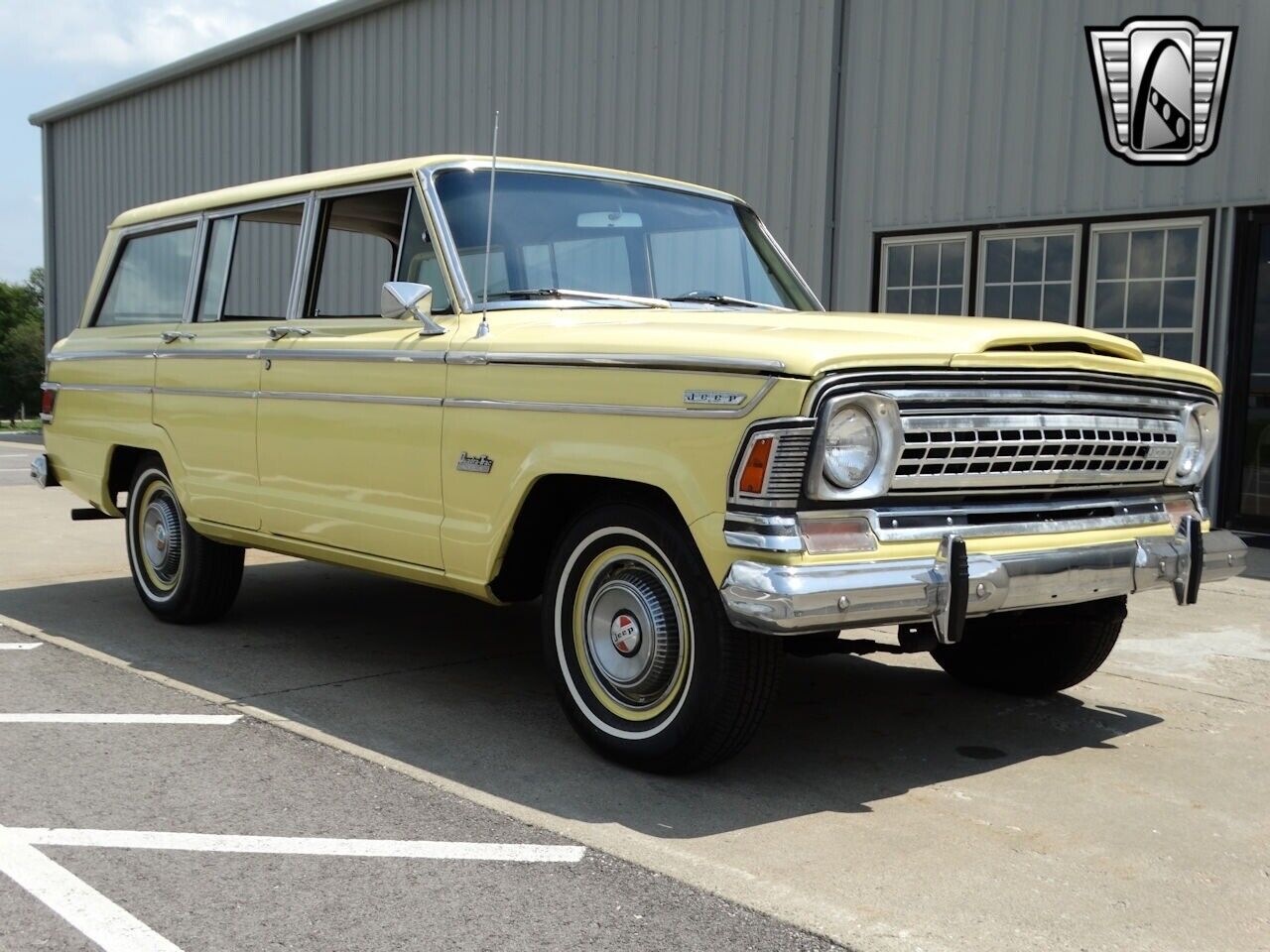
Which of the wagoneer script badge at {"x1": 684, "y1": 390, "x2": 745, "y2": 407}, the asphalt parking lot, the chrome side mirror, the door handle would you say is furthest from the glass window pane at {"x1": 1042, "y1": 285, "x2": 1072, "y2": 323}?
the wagoneer script badge at {"x1": 684, "y1": 390, "x2": 745, "y2": 407}

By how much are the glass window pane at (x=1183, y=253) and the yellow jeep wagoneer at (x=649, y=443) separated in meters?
5.27

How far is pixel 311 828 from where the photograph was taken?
3.64 meters

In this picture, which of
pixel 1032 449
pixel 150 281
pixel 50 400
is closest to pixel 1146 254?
pixel 1032 449

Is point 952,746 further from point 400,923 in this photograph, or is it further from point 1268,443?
point 1268,443

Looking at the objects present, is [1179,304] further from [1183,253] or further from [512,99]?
[512,99]

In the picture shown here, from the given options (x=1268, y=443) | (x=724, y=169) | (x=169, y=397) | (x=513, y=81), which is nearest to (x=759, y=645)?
→ (x=169, y=397)

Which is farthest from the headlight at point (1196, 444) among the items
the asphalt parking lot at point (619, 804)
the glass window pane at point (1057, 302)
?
the glass window pane at point (1057, 302)

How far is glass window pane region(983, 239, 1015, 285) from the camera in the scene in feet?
35.6

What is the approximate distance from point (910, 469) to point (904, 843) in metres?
1.02

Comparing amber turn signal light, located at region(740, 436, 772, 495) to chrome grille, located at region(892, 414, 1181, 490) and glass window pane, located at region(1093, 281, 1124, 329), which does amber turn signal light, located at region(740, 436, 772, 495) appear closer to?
chrome grille, located at region(892, 414, 1181, 490)

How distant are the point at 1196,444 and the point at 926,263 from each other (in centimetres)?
698

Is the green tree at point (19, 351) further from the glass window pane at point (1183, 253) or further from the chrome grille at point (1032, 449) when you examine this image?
the chrome grille at point (1032, 449)

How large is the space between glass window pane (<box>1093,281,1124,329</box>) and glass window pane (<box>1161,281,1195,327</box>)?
347 millimetres

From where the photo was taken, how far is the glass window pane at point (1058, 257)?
10508 mm
